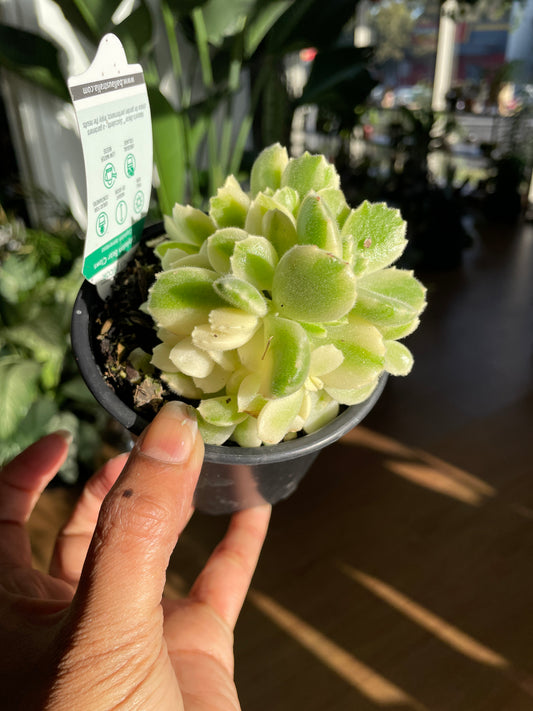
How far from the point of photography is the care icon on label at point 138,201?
0.47 metres

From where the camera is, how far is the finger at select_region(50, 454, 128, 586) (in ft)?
2.28

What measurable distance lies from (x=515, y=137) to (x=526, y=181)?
1.03 ft

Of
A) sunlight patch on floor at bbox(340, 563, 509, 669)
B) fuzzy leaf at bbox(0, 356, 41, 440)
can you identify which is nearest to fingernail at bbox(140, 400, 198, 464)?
sunlight patch on floor at bbox(340, 563, 509, 669)

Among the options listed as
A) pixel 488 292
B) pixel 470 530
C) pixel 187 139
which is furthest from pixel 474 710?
pixel 488 292

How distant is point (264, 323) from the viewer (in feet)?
1.31

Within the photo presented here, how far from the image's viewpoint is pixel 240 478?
0.48 metres

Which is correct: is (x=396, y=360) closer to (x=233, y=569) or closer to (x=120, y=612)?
(x=120, y=612)

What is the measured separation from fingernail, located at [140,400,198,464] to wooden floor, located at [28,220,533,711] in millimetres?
550

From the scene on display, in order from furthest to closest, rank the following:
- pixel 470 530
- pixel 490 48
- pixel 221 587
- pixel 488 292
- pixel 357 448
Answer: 1. pixel 490 48
2. pixel 488 292
3. pixel 357 448
4. pixel 470 530
5. pixel 221 587

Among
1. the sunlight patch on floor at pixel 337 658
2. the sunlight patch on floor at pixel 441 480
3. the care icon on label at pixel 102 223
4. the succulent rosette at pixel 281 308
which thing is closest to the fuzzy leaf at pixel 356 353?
the succulent rosette at pixel 281 308

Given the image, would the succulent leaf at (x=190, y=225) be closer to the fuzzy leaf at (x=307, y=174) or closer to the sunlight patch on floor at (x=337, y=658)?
the fuzzy leaf at (x=307, y=174)

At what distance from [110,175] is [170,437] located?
21 cm

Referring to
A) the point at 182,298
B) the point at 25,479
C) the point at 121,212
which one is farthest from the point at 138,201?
the point at 25,479

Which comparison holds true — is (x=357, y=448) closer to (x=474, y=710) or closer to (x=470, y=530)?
(x=470, y=530)
